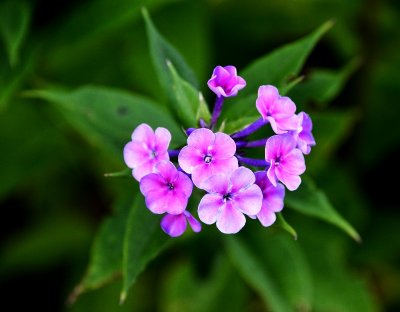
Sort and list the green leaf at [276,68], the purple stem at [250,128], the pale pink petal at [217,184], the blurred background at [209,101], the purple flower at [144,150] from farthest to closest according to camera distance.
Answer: the blurred background at [209,101], the green leaf at [276,68], the purple stem at [250,128], the purple flower at [144,150], the pale pink petal at [217,184]

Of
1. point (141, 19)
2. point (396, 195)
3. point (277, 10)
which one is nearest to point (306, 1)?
point (277, 10)

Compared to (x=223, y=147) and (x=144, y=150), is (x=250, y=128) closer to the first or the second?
(x=223, y=147)

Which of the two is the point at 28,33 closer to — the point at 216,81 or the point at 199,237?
the point at 199,237

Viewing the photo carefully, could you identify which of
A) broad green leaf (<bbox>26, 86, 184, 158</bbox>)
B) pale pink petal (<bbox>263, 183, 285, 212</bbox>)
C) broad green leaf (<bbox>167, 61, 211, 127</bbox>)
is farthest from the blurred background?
pale pink petal (<bbox>263, 183, 285, 212</bbox>)

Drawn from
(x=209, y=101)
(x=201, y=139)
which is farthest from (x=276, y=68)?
(x=209, y=101)

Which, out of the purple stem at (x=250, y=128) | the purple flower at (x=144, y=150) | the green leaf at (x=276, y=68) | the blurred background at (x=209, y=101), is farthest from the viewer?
the blurred background at (x=209, y=101)

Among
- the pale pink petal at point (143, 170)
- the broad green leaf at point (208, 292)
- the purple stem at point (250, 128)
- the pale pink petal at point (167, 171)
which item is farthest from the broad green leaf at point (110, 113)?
the broad green leaf at point (208, 292)

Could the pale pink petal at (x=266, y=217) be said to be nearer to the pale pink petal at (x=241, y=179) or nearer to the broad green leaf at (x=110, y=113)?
the pale pink petal at (x=241, y=179)
